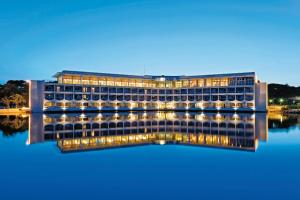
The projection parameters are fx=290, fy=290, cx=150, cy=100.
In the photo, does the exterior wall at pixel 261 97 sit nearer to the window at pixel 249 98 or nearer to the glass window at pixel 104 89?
the window at pixel 249 98

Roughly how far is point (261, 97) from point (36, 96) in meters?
56.9

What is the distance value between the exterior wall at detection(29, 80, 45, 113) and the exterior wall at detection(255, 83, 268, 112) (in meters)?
55.2

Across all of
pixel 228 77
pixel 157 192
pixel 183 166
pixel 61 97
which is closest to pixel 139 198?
pixel 157 192

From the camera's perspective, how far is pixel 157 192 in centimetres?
927

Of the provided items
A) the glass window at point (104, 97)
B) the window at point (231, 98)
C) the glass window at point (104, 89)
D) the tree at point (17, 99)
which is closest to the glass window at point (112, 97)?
the glass window at point (104, 97)

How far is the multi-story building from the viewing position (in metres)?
74.4

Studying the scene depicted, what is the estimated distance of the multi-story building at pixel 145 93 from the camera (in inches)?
2928

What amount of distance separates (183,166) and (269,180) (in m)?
3.79

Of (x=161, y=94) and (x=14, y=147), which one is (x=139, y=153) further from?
(x=161, y=94)

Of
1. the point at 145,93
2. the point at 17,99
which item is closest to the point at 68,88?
the point at 17,99

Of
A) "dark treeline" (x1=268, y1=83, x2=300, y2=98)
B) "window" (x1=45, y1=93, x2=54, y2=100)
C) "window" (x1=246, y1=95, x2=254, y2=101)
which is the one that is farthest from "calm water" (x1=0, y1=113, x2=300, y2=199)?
"dark treeline" (x1=268, y1=83, x2=300, y2=98)

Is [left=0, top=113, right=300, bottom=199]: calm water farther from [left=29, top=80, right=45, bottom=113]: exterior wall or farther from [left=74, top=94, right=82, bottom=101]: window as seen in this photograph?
[left=74, top=94, right=82, bottom=101]: window

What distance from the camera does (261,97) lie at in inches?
2992

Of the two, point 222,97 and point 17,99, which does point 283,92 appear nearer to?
point 222,97
